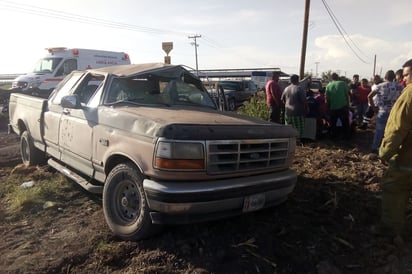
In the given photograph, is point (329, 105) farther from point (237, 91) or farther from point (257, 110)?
point (237, 91)

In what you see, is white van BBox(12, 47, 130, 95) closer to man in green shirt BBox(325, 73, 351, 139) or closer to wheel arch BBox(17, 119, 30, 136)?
wheel arch BBox(17, 119, 30, 136)

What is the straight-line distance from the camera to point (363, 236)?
4.25 meters

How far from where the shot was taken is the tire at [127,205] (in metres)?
3.91

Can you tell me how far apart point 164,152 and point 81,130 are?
1922 millimetres

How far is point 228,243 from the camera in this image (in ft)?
13.3

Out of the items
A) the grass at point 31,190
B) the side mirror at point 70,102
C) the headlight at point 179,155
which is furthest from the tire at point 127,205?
the grass at point 31,190

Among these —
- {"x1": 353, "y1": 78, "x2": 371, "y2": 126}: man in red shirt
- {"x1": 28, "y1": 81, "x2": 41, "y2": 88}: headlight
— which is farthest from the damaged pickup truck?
{"x1": 28, "y1": 81, "x2": 41, "y2": 88}: headlight

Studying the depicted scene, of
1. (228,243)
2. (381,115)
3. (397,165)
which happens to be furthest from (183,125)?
(381,115)

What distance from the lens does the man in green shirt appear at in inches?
387

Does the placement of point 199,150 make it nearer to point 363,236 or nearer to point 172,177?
point 172,177

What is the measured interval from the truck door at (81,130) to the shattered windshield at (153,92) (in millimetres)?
385

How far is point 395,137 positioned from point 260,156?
1351 mm

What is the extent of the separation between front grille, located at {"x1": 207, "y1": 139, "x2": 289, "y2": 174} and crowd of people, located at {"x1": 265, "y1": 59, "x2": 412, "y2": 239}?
105 cm

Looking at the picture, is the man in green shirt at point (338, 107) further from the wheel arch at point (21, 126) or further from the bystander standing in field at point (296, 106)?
the wheel arch at point (21, 126)
